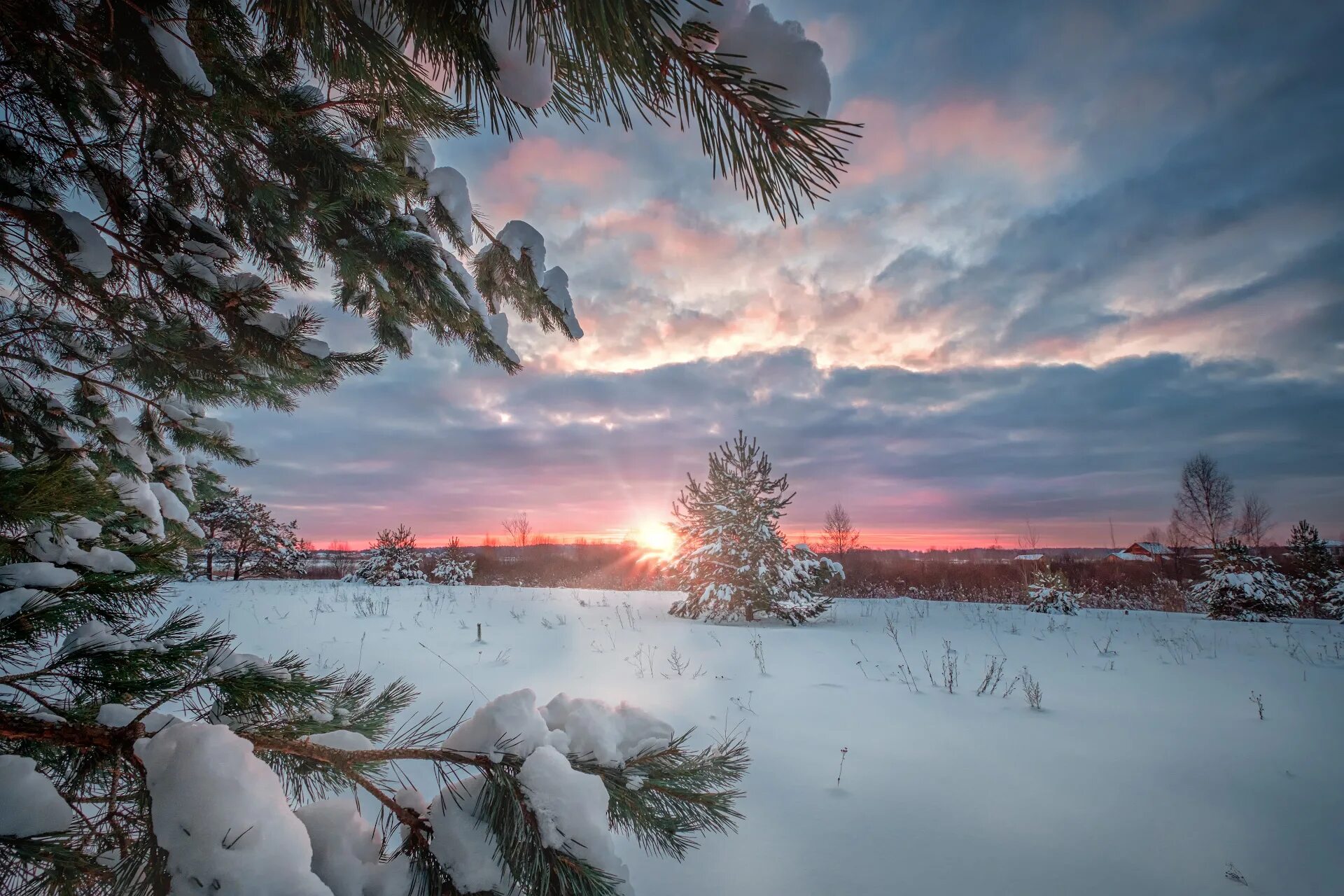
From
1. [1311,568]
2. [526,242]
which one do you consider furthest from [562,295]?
[1311,568]

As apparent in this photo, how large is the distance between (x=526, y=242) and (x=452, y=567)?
19642mm

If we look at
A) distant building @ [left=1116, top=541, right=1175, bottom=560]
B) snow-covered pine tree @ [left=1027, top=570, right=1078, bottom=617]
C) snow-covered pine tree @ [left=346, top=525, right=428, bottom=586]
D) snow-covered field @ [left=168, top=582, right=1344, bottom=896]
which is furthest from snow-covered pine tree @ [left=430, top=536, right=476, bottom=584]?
distant building @ [left=1116, top=541, right=1175, bottom=560]

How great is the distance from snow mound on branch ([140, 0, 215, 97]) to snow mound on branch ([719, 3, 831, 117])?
186cm

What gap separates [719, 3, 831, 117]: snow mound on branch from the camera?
2.79 feet

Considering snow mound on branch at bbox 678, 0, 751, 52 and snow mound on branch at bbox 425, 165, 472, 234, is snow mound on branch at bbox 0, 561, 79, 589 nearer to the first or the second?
snow mound on branch at bbox 678, 0, 751, 52

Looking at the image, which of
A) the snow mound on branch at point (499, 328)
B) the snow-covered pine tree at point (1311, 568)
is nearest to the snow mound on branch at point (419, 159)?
the snow mound on branch at point (499, 328)

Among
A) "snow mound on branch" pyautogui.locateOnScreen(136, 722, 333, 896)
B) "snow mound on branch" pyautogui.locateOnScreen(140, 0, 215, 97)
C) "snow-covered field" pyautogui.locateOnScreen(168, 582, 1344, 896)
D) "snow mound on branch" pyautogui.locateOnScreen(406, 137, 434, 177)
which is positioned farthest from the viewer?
"snow-covered field" pyautogui.locateOnScreen(168, 582, 1344, 896)

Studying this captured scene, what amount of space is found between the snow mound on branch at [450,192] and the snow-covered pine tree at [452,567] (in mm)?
19138

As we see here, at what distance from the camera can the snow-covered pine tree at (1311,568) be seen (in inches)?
437

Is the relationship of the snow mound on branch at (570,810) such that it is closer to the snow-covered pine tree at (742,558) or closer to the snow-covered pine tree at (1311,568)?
the snow-covered pine tree at (742,558)

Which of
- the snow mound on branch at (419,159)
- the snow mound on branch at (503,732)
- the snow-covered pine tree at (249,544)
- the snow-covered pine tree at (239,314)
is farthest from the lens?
the snow-covered pine tree at (249,544)

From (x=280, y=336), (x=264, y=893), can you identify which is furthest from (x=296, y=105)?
(x=264, y=893)

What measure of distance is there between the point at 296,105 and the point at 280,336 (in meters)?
0.85

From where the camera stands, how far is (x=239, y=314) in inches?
78.9
